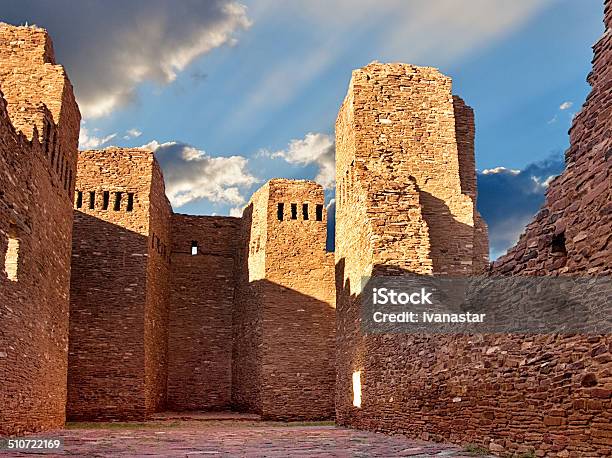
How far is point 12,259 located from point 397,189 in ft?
27.8

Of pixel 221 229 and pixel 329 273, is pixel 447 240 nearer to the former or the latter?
pixel 329 273

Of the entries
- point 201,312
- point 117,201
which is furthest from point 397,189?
point 201,312

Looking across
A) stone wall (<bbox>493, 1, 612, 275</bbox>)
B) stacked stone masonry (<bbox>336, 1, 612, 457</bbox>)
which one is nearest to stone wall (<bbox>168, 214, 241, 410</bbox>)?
stacked stone masonry (<bbox>336, 1, 612, 457</bbox>)

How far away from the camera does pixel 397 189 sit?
1612 cm

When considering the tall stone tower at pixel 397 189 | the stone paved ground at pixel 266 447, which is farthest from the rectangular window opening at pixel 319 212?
the stone paved ground at pixel 266 447

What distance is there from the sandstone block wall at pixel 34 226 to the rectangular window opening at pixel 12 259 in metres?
0.02

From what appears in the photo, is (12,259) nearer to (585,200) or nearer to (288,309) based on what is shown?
(585,200)

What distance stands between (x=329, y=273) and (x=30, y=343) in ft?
44.4

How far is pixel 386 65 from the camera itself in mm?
18234

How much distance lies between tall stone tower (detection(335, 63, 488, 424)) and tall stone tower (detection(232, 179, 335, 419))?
5.13m

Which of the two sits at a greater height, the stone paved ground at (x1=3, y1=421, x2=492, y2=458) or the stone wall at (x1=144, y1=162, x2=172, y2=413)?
the stone wall at (x1=144, y1=162, x2=172, y2=413)

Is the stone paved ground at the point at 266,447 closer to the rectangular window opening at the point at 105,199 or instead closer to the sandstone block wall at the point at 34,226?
the sandstone block wall at the point at 34,226
